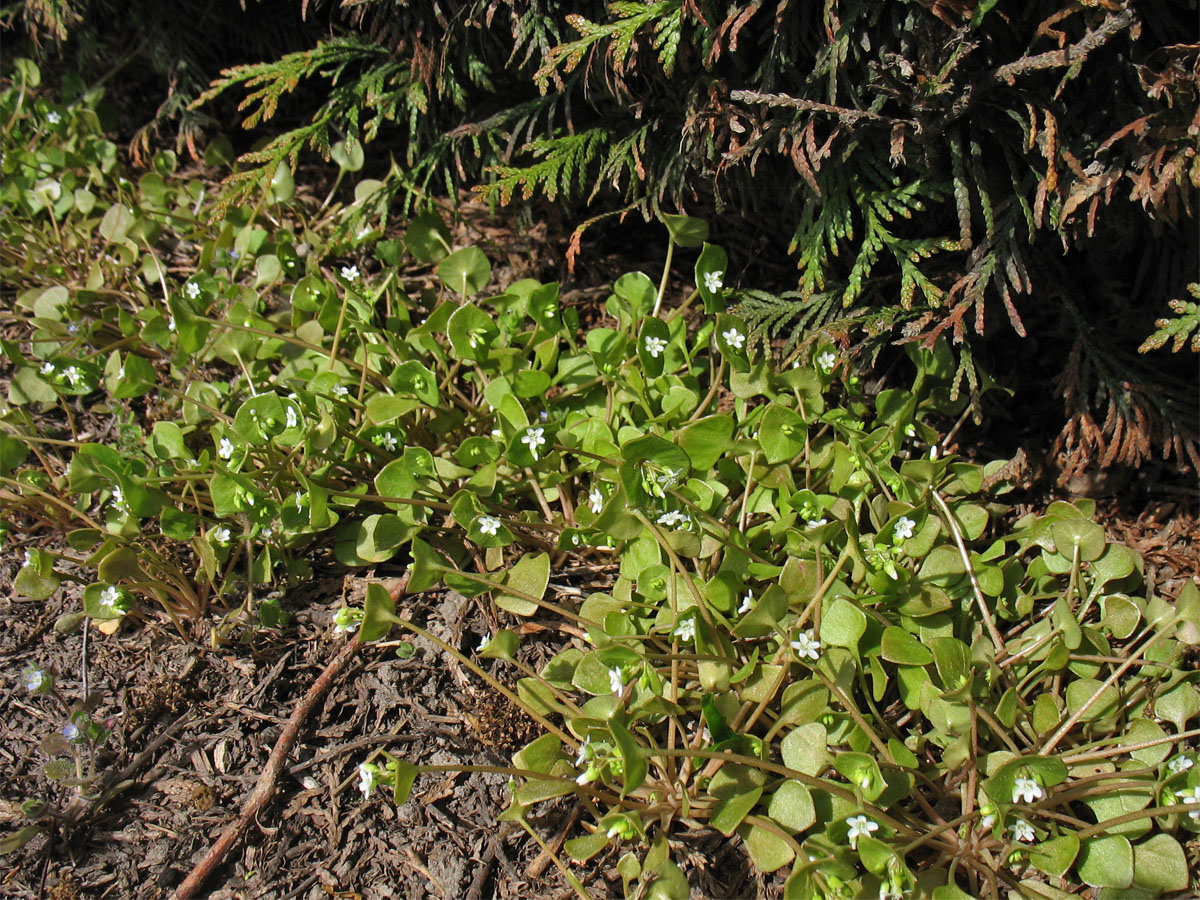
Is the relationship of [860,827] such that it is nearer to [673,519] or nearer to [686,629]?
[686,629]

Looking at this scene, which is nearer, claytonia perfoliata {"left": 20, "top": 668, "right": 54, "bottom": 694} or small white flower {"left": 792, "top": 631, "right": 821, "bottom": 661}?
small white flower {"left": 792, "top": 631, "right": 821, "bottom": 661}

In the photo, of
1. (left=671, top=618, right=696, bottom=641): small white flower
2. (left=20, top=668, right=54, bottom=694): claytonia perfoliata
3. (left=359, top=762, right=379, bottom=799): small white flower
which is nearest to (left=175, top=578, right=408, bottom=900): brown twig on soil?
(left=359, top=762, right=379, bottom=799): small white flower

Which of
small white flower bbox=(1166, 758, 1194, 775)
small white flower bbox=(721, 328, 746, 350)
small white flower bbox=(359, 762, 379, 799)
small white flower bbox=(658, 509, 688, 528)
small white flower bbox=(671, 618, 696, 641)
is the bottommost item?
small white flower bbox=(359, 762, 379, 799)

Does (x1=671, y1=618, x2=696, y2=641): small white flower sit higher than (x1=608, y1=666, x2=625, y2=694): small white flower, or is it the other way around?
(x1=671, y1=618, x2=696, y2=641): small white flower

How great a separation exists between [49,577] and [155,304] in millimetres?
1324

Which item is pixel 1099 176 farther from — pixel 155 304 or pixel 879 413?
pixel 155 304

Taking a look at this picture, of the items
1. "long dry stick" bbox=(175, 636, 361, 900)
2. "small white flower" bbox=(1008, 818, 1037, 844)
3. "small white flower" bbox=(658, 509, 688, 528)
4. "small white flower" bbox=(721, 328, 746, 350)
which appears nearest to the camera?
"small white flower" bbox=(1008, 818, 1037, 844)

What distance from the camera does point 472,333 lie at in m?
2.70

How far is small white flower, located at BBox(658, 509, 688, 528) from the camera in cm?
228

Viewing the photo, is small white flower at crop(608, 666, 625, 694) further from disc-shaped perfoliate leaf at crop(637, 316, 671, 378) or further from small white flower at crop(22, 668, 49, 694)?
small white flower at crop(22, 668, 49, 694)

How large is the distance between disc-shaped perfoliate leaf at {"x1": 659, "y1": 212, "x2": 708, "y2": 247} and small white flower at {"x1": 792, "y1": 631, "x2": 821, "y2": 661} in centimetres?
122

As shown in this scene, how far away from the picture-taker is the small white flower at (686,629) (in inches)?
84.3

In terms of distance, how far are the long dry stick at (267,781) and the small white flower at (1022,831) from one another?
1.63 metres

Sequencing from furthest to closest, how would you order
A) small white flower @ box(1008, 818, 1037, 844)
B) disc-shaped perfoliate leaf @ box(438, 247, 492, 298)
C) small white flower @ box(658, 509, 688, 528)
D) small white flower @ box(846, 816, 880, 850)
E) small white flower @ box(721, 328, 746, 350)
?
disc-shaped perfoliate leaf @ box(438, 247, 492, 298), small white flower @ box(721, 328, 746, 350), small white flower @ box(658, 509, 688, 528), small white flower @ box(1008, 818, 1037, 844), small white flower @ box(846, 816, 880, 850)
